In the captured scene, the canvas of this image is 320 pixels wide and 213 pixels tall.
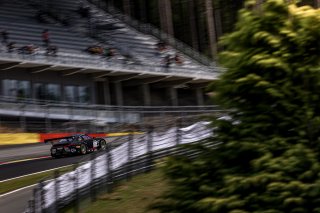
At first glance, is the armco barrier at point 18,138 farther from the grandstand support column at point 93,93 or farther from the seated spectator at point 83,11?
the seated spectator at point 83,11

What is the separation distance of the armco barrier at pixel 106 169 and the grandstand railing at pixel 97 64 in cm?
2486

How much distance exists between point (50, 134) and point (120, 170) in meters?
20.0

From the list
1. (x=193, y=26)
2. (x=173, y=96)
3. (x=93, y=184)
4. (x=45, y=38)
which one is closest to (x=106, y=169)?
(x=93, y=184)

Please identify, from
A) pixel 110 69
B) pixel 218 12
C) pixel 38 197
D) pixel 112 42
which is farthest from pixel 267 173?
pixel 218 12

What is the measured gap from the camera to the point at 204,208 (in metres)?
5.88

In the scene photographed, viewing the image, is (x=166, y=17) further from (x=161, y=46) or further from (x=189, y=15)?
(x=189, y=15)

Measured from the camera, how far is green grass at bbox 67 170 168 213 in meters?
10.4

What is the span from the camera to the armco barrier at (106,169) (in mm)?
11926

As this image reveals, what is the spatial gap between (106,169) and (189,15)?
204ft

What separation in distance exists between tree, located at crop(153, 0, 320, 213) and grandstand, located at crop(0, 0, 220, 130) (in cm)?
2775

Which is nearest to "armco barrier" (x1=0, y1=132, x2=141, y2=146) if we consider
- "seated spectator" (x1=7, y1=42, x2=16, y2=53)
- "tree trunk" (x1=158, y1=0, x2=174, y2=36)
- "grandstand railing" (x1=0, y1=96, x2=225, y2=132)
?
"grandstand railing" (x1=0, y1=96, x2=225, y2=132)

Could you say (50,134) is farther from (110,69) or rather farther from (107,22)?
(107,22)

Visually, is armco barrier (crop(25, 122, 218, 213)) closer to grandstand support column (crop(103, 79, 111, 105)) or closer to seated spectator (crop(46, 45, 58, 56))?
seated spectator (crop(46, 45, 58, 56))

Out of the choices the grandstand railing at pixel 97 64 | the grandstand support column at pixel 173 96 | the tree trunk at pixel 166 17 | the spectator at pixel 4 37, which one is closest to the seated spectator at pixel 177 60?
the grandstand railing at pixel 97 64
